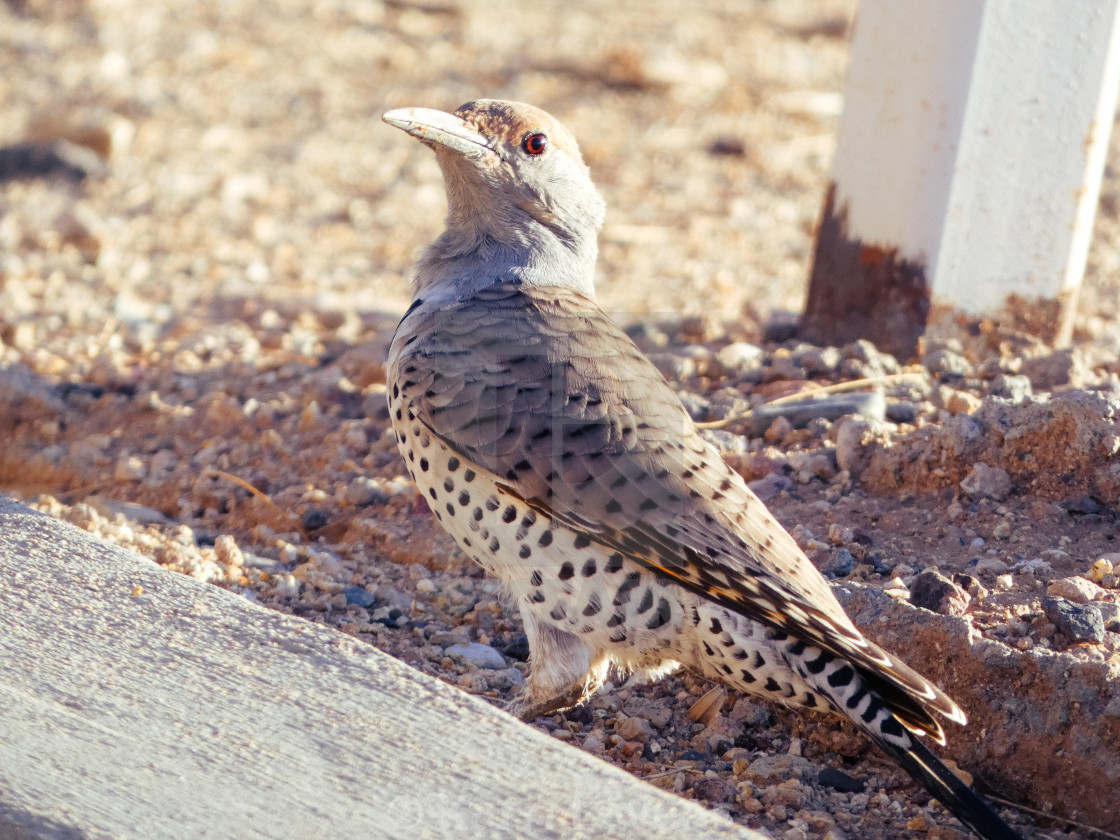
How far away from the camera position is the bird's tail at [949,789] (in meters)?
2.56

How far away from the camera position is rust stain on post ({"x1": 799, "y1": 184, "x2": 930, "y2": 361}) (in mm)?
4715

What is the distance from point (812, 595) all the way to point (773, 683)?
0.27 meters

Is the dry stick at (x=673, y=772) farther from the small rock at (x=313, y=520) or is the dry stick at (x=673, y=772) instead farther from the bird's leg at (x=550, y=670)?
the small rock at (x=313, y=520)

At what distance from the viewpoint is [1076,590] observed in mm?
3086

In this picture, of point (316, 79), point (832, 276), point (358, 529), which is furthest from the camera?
point (316, 79)

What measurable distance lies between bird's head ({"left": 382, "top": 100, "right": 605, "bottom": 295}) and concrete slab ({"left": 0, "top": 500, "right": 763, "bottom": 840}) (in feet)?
4.56

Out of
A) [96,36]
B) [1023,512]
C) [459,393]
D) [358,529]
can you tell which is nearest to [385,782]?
[459,393]

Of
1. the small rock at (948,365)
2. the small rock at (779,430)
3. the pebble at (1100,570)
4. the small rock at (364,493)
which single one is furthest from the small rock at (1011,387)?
the small rock at (364,493)

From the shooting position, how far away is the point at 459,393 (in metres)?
3.28

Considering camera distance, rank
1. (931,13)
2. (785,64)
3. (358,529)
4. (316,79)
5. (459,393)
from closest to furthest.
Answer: (459,393) → (358,529) → (931,13) → (316,79) → (785,64)

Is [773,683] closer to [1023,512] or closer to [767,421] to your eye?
[1023,512]

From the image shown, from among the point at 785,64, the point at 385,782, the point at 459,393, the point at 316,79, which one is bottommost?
the point at 385,782

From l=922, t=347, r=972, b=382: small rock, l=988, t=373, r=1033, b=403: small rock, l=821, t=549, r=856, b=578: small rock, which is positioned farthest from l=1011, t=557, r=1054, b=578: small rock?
l=922, t=347, r=972, b=382: small rock

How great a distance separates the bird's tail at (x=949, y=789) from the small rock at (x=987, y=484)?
3.75ft
